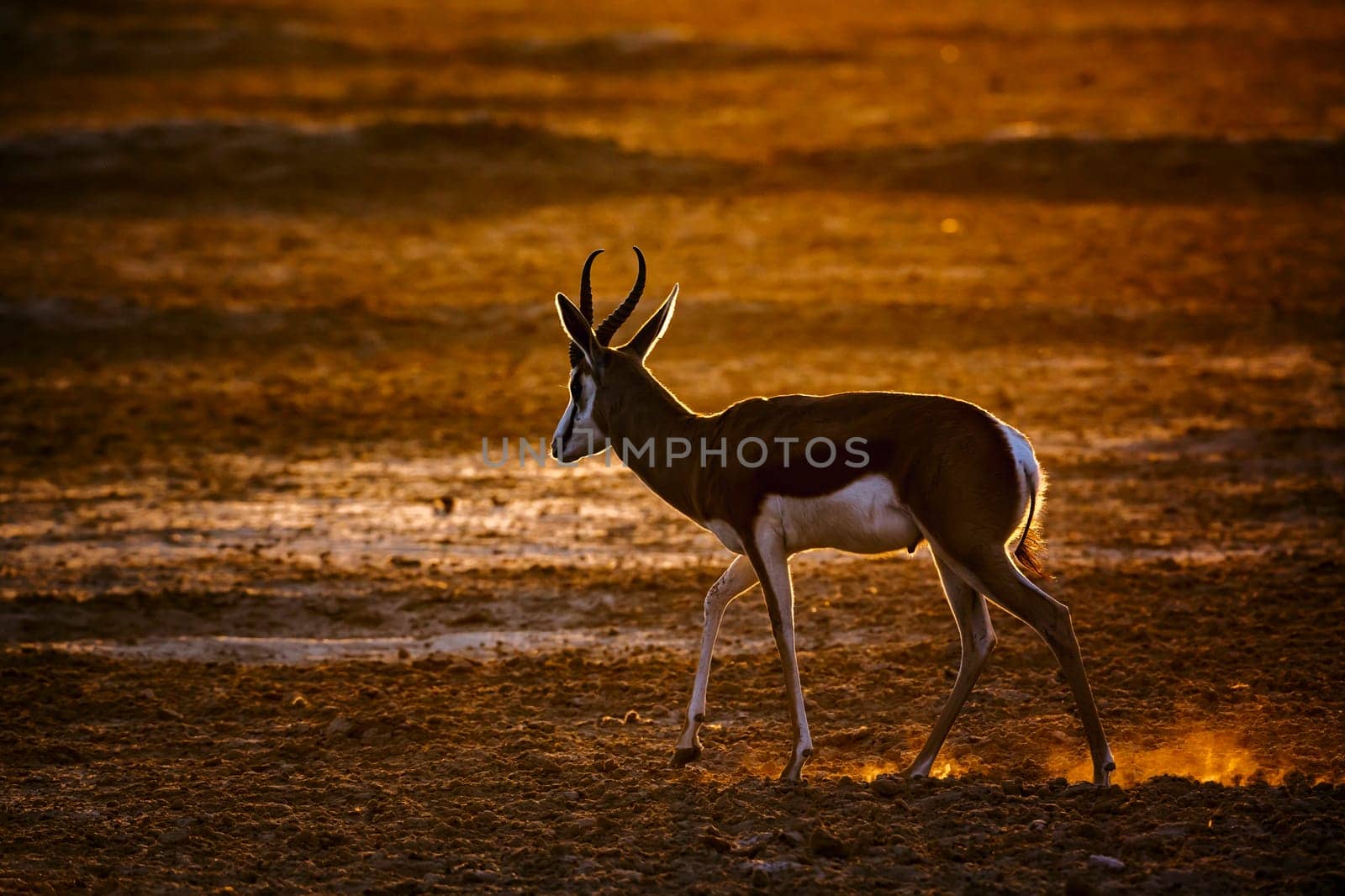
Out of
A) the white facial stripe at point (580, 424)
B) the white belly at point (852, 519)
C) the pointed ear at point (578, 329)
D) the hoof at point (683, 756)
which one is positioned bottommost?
the hoof at point (683, 756)

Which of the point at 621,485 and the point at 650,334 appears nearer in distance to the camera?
the point at 650,334

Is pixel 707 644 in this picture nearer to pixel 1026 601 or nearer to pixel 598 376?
pixel 598 376

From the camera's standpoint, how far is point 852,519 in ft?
24.3

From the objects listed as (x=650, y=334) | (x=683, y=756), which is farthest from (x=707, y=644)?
(x=650, y=334)

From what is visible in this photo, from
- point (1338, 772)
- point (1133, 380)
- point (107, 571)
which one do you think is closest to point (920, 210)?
point (1133, 380)

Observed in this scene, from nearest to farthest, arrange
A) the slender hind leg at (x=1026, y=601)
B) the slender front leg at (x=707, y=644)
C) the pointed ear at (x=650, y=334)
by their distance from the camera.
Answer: the slender hind leg at (x=1026, y=601), the slender front leg at (x=707, y=644), the pointed ear at (x=650, y=334)

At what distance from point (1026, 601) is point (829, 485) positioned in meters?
1.09

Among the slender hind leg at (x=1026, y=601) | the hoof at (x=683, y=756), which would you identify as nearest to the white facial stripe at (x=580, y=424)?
the hoof at (x=683, y=756)

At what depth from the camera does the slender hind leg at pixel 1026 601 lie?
7.05 metres

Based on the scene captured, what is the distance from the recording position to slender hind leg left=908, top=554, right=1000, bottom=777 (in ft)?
25.1

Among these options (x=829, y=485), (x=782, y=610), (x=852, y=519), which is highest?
(x=829, y=485)

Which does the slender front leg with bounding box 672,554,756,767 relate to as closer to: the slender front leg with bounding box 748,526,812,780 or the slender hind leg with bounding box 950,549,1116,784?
the slender front leg with bounding box 748,526,812,780

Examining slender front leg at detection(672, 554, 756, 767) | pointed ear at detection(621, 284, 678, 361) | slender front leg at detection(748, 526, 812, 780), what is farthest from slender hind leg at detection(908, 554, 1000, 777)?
pointed ear at detection(621, 284, 678, 361)

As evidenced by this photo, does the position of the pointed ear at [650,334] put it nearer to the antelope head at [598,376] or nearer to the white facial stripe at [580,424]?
the antelope head at [598,376]
